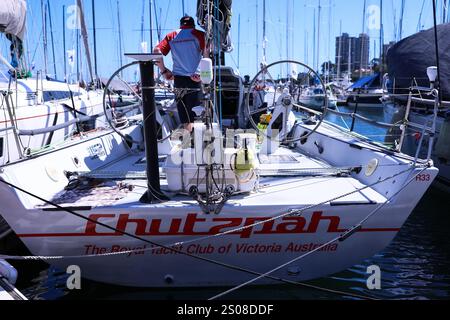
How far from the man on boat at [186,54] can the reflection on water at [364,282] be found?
6.79 ft

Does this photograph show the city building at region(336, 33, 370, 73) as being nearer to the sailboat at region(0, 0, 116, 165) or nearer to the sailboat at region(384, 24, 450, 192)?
the sailboat at region(384, 24, 450, 192)

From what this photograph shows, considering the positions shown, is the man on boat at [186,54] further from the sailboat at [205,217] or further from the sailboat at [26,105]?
the sailboat at [26,105]

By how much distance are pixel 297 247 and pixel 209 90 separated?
5.37 feet

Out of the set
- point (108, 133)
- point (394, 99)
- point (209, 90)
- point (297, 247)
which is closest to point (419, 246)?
point (297, 247)

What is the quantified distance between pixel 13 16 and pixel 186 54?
16.9 feet

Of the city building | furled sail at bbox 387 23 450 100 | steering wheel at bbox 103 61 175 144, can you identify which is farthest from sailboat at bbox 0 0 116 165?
the city building

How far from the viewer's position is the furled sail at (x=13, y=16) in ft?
26.0

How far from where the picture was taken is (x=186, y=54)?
5199 millimetres

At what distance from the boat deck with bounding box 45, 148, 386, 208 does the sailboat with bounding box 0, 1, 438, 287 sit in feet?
0.06

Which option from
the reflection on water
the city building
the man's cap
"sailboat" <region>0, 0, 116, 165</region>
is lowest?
the reflection on water

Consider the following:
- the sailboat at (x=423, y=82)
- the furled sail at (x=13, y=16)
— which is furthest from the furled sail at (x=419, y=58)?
the furled sail at (x=13, y=16)

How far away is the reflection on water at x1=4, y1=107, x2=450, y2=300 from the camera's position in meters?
4.04

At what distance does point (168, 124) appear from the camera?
7.53 m
